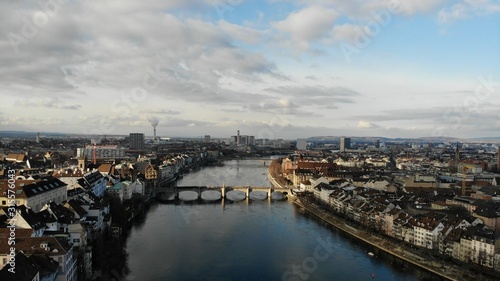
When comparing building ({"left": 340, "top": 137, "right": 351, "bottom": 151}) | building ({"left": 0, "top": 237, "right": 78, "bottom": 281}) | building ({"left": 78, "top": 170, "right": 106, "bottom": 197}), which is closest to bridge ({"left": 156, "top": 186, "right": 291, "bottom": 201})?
building ({"left": 78, "top": 170, "right": 106, "bottom": 197})

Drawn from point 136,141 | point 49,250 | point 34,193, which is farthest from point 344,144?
point 49,250

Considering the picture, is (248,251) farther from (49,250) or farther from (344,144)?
(344,144)

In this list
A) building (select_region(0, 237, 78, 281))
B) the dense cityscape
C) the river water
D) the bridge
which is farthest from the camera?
the bridge

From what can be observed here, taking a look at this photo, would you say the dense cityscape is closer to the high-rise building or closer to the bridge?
the bridge

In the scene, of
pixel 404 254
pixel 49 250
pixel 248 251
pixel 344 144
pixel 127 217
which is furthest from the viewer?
pixel 344 144

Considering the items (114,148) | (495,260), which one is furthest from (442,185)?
(114,148)

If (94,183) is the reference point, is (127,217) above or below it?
below

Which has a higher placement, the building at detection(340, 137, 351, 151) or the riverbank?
the building at detection(340, 137, 351, 151)
